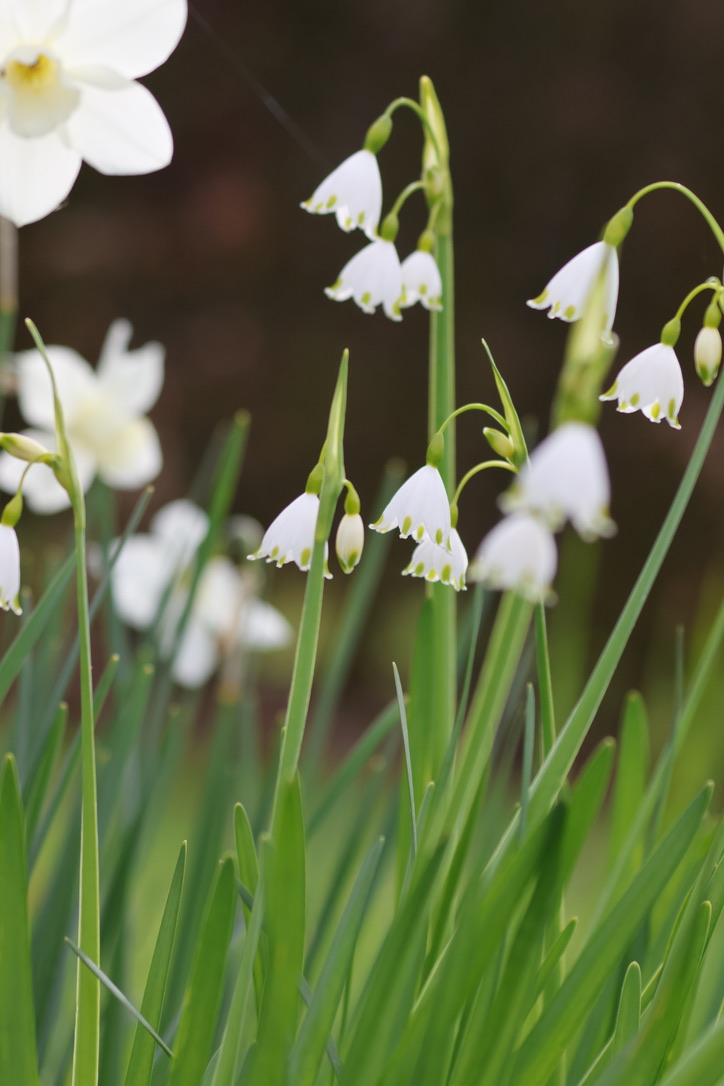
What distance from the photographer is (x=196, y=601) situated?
0.91 metres

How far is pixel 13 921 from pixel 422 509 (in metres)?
0.20

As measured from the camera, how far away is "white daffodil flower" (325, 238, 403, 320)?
431 millimetres

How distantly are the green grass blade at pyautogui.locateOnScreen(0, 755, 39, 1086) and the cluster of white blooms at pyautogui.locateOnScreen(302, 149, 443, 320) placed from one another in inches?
8.8

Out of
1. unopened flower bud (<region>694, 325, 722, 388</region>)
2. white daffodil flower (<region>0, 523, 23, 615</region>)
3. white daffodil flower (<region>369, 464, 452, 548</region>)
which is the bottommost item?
white daffodil flower (<region>0, 523, 23, 615</region>)

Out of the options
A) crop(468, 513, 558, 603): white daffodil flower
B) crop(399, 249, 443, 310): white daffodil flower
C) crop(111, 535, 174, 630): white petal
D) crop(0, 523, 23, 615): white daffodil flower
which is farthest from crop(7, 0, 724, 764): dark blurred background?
crop(468, 513, 558, 603): white daffodil flower

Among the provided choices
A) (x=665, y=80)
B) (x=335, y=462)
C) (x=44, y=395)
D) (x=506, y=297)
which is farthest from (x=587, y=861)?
(x=335, y=462)

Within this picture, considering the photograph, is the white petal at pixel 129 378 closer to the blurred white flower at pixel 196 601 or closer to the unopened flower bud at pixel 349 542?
the blurred white flower at pixel 196 601

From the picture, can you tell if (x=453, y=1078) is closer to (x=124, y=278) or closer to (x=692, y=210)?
(x=692, y=210)

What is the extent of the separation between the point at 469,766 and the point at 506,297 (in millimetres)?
2032

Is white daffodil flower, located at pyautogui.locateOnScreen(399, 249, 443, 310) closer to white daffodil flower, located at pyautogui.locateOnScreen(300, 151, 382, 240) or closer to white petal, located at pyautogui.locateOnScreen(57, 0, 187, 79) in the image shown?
white daffodil flower, located at pyautogui.locateOnScreen(300, 151, 382, 240)

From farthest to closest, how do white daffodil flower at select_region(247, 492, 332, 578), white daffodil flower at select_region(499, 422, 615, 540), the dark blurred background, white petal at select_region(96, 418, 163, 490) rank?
the dark blurred background → white petal at select_region(96, 418, 163, 490) → white daffodil flower at select_region(247, 492, 332, 578) → white daffodil flower at select_region(499, 422, 615, 540)

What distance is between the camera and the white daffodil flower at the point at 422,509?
14.4 inches

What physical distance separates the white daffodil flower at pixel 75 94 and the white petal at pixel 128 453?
1.95ft

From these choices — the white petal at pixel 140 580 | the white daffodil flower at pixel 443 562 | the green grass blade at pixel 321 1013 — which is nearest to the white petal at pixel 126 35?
the white daffodil flower at pixel 443 562
